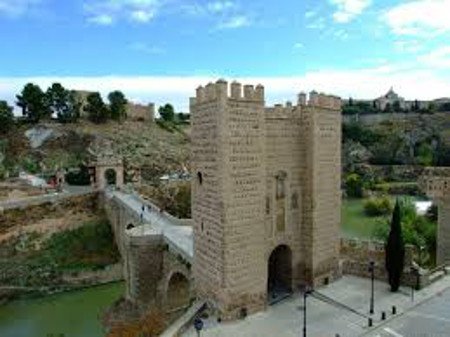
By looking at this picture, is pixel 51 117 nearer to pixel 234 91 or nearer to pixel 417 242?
pixel 417 242

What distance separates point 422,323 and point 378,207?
39170mm

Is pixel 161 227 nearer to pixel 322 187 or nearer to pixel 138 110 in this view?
pixel 322 187

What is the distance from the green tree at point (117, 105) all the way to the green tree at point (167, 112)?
31.5 feet

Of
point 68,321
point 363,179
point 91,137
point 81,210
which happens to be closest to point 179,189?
point 81,210

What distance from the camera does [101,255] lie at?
123ft

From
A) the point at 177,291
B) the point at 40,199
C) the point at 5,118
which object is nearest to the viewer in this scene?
the point at 177,291

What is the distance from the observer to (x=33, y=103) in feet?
199

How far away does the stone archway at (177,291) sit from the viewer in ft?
80.2

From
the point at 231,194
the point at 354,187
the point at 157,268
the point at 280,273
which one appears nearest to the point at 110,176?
the point at 157,268

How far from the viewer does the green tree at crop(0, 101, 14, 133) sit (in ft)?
188

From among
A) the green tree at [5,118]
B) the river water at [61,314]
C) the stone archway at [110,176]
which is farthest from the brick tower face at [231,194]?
the green tree at [5,118]

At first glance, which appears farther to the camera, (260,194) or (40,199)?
(40,199)

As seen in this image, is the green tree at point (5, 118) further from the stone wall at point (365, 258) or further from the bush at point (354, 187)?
the stone wall at point (365, 258)

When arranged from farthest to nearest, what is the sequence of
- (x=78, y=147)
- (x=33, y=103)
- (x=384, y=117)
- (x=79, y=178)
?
(x=384, y=117) < (x=33, y=103) < (x=78, y=147) < (x=79, y=178)
